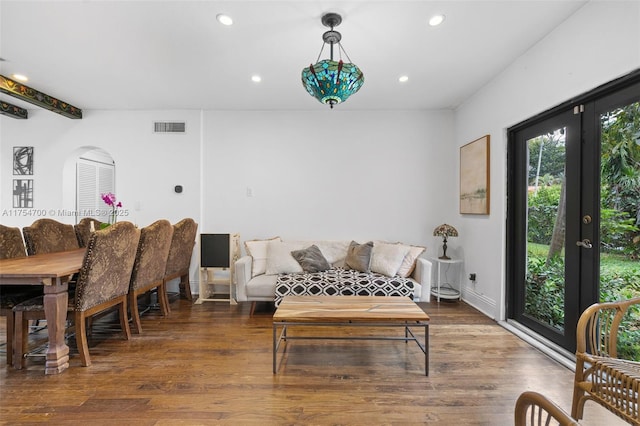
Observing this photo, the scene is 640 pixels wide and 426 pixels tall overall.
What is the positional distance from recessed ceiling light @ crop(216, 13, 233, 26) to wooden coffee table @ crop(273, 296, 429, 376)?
2.29m

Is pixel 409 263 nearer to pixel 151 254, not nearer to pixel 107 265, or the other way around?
pixel 151 254

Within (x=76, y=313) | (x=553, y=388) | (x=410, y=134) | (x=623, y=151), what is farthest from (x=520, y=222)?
(x=76, y=313)

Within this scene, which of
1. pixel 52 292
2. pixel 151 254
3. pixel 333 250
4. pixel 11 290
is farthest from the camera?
pixel 333 250

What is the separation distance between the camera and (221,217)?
13.7ft

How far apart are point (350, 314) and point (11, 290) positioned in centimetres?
289

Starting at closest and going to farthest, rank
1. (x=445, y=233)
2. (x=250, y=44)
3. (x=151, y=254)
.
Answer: (x=250, y=44) < (x=151, y=254) < (x=445, y=233)

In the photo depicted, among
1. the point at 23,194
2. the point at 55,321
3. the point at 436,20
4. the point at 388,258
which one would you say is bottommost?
the point at 55,321

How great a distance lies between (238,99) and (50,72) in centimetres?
197

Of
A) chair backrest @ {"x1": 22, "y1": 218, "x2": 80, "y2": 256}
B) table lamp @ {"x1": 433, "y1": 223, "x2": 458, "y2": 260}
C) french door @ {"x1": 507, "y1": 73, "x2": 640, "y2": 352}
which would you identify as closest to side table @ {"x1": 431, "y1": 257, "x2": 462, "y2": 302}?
table lamp @ {"x1": 433, "y1": 223, "x2": 458, "y2": 260}

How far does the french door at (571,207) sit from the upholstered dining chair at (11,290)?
14.3 feet

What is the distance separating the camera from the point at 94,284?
2166 mm

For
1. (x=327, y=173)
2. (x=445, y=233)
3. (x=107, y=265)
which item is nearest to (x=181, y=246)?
(x=107, y=265)

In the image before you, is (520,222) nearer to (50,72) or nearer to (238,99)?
(238,99)

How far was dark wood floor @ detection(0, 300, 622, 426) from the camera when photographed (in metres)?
1.66
